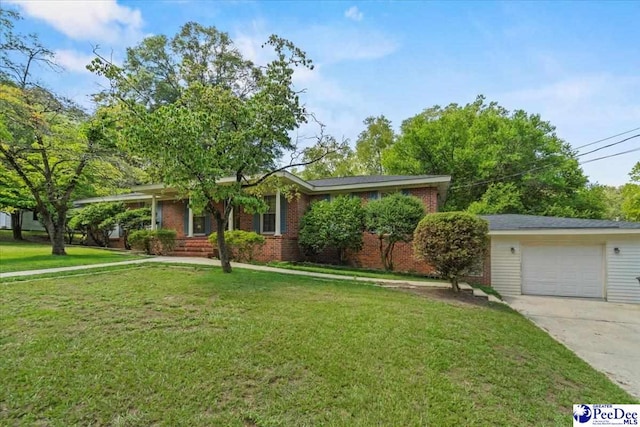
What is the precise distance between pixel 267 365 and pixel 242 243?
9110mm

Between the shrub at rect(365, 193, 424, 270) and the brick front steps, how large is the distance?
22.4ft

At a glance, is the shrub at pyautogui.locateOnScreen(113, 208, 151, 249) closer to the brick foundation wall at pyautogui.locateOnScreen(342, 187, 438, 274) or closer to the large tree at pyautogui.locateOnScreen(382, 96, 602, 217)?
the brick foundation wall at pyautogui.locateOnScreen(342, 187, 438, 274)

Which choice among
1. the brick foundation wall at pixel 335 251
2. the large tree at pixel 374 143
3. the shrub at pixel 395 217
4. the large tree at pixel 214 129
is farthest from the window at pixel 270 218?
the large tree at pixel 374 143

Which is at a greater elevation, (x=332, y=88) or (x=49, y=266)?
(x=332, y=88)

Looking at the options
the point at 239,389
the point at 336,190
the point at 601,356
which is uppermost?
the point at 336,190

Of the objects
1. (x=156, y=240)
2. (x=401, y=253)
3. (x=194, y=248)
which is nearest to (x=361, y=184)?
(x=401, y=253)

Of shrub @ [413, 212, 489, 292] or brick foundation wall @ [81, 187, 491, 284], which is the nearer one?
shrub @ [413, 212, 489, 292]

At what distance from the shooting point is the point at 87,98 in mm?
12773

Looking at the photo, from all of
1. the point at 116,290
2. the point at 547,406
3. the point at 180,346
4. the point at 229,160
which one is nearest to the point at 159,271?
the point at 116,290

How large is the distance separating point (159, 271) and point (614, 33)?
1618 centimetres

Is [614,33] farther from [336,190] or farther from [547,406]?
[547,406]

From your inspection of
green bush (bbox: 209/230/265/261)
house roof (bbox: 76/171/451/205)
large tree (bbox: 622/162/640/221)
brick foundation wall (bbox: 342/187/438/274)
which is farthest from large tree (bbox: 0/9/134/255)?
large tree (bbox: 622/162/640/221)

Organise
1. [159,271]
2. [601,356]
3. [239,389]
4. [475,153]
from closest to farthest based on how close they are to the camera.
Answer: [239,389] → [601,356] → [159,271] → [475,153]

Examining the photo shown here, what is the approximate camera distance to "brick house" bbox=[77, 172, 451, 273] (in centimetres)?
1266
